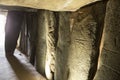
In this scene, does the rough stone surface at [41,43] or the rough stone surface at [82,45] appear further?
the rough stone surface at [41,43]

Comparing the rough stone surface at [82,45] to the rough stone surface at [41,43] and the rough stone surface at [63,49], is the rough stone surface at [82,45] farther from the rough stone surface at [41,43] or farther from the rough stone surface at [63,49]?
the rough stone surface at [41,43]

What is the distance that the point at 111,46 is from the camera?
1864 mm

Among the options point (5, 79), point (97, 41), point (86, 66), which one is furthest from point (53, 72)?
point (97, 41)

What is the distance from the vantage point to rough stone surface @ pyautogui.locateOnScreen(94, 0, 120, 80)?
1.78 meters

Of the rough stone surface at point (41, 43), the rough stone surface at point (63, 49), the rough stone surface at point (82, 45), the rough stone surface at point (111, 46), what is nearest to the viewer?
the rough stone surface at point (111, 46)

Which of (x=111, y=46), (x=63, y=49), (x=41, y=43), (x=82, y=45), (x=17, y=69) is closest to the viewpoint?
(x=111, y=46)

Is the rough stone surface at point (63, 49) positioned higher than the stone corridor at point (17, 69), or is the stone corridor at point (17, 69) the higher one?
the rough stone surface at point (63, 49)

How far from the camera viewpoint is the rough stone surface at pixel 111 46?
178 centimetres

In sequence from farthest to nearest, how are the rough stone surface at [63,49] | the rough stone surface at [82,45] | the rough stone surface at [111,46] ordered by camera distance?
the rough stone surface at [63,49], the rough stone surface at [82,45], the rough stone surface at [111,46]

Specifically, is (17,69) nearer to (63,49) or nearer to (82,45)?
(63,49)

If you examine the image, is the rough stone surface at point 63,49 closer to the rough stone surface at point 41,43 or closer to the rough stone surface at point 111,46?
the rough stone surface at point 41,43

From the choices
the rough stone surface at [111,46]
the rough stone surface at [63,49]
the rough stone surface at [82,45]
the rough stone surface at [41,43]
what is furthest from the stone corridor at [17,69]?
the rough stone surface at [111,46]

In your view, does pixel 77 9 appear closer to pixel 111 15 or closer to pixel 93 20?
pixel 93 20

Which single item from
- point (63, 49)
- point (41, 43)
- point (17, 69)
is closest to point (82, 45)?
point (63, 49)
